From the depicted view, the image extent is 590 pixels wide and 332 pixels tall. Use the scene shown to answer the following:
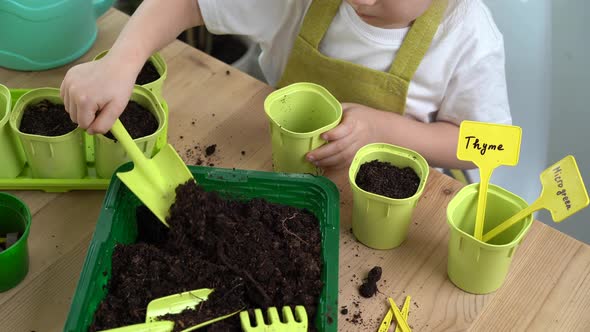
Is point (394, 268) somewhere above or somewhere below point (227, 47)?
above

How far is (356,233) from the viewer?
83cm

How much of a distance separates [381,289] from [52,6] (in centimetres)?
66

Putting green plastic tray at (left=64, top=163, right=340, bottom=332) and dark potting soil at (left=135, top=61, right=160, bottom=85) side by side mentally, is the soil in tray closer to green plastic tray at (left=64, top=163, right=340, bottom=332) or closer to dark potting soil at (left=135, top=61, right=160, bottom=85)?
green plastic tray at (left=64, top=163, right=340, bottom=332)

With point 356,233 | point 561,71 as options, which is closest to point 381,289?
point 356,233

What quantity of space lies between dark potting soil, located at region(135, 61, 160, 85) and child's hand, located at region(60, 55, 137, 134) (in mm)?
99

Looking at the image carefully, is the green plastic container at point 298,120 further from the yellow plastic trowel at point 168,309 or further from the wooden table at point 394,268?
the yellow plastic trowel at point 168,309

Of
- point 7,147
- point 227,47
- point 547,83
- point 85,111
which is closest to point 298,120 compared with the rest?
point 85,111

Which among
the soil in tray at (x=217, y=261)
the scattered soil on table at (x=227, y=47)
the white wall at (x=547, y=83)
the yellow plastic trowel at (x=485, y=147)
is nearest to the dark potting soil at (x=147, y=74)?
the soil in tray at (x=217, y=261)

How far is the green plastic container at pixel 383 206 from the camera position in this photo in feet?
2.50

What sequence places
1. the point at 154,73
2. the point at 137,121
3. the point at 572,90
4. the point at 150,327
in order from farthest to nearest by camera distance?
the point at 572,90
the point at 154,73
the point at 137,121
the point at 150,327

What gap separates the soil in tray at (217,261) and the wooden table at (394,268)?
80 mm

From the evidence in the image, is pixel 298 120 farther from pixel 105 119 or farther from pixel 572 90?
pixel 572 90

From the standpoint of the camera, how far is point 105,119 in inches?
30.4

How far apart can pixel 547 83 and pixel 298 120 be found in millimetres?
671
